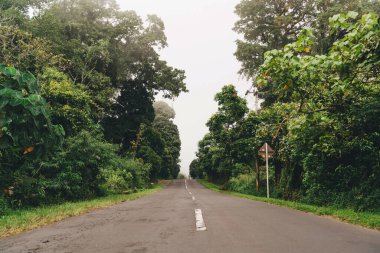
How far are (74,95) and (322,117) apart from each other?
12382 mm

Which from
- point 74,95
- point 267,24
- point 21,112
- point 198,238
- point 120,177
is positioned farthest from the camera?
point 267,24

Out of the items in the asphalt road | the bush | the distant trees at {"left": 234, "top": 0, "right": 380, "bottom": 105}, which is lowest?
the asphalt road

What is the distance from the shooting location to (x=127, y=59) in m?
34.4

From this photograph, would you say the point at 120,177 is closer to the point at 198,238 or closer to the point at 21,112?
the point at 198,238

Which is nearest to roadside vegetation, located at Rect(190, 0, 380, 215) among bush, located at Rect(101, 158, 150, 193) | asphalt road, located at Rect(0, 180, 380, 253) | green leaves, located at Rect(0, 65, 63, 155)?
asphalt road, located at Rect(0, 180, 380, 253)

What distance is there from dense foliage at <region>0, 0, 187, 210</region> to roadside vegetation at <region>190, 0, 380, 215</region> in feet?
17.0

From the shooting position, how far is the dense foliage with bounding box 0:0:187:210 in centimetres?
479

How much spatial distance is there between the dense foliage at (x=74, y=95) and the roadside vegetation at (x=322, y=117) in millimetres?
5170

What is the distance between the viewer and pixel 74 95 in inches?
673

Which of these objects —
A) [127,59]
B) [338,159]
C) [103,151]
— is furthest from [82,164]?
[127,59]

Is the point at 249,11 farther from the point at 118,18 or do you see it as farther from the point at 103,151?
the point at 103,151

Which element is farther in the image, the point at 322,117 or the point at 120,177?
the point at 120,177

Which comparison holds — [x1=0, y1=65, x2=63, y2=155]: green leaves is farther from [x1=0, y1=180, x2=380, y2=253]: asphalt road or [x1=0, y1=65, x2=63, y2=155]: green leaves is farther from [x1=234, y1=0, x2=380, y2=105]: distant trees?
[x1=234, y1=0, x2=380, y2=105]: distant trees

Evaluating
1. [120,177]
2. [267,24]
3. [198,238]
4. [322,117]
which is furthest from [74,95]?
[267,24]
